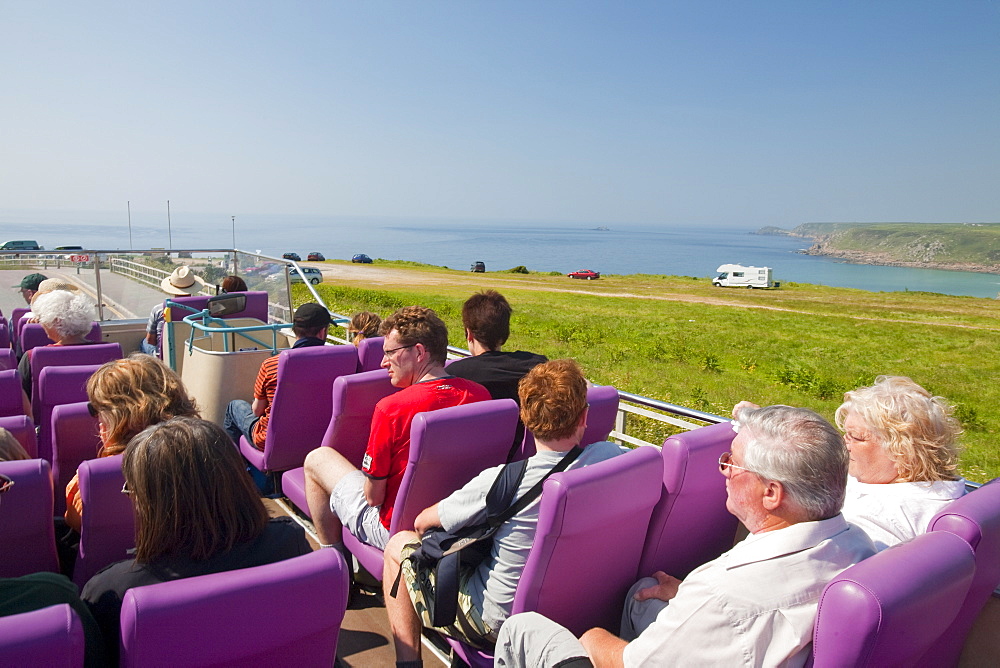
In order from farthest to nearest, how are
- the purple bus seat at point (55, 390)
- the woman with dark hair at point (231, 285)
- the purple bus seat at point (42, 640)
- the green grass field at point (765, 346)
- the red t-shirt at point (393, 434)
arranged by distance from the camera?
the green grass field at point (765, 346) → the woman with dark hair at point (231, 285) → the purple bus seat at point (55, 390) → the red t-shirt at point (393, 434) → the purple bus seat at point (42, 640)

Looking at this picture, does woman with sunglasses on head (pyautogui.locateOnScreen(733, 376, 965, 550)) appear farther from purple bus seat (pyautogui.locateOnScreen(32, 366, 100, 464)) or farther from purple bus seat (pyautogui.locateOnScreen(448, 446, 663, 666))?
purple bus seat (pyautogui.locateOnScreen(32, 366, 100, 464))

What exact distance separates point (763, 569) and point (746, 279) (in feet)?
159

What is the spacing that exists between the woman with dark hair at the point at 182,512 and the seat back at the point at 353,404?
60.0 inches

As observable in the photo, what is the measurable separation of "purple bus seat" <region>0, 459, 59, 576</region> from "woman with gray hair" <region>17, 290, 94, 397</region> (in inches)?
112

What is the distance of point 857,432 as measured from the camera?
2.67 meters

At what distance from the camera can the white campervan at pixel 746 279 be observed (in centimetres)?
4653

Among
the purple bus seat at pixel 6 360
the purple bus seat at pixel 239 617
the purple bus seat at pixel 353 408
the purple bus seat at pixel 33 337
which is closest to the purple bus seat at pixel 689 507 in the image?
the purple bus seat at pixel 239 617

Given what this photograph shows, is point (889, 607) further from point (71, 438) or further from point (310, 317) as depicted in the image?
point (310, 317)

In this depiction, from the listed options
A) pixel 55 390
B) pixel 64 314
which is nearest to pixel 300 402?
pixel 55 390

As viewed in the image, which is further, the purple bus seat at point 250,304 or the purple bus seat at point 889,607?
the purple bus seat at point 250,304

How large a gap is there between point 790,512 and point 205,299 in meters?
7.23

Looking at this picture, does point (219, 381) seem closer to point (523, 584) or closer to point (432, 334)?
point (432, 334)

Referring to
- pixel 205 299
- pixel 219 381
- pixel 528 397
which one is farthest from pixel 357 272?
pixel 528 397

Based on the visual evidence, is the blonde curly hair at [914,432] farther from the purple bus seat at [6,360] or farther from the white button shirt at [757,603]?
the purple bus seat at [6,360]
